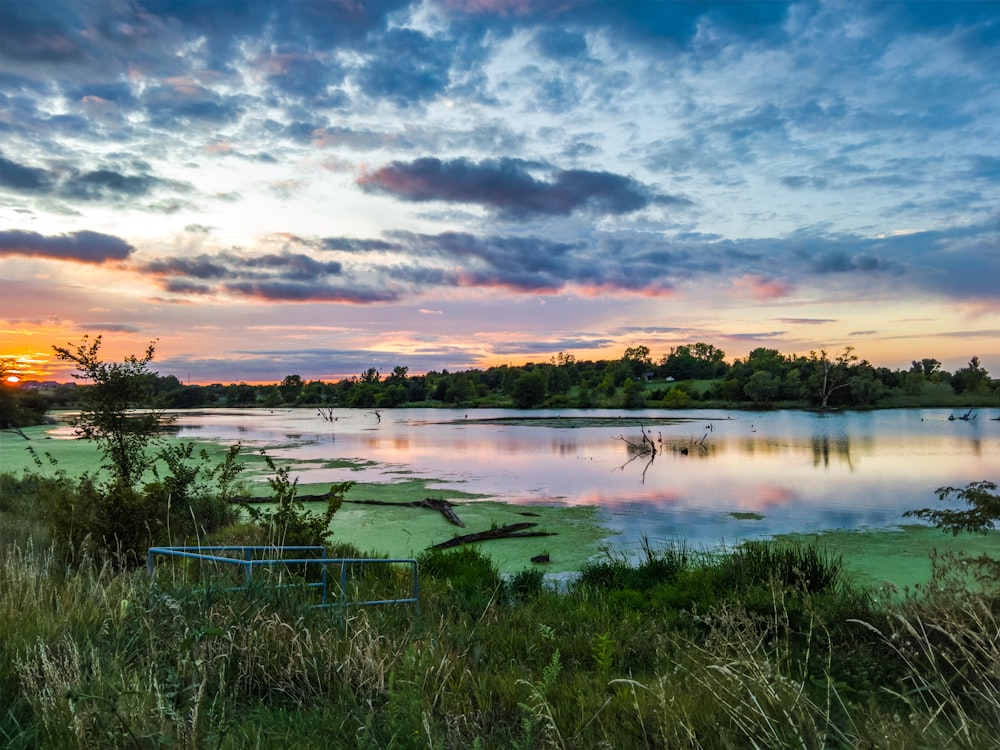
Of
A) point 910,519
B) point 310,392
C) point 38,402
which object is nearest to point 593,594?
point 910,519

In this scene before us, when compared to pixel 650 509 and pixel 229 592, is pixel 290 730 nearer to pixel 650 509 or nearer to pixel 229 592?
pixel 229 592

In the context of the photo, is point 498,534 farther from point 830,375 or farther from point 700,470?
point 830,375

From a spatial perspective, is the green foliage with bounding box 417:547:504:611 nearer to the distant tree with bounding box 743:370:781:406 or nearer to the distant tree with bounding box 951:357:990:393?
the distant tree with bounding box 743:370:781:406

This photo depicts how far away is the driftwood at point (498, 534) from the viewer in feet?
45.2

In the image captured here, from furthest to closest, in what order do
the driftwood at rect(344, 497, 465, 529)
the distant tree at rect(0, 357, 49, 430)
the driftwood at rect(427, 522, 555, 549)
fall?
the distant tree at rect(0, 357, 49, 430) < the driftwood at rect(344, 497, 465, 529) < the driftwood at rect(427, 522, 555, 549)

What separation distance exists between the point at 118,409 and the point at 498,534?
7.97 metres

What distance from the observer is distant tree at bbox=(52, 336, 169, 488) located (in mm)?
10914

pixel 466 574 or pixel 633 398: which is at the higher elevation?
pixel 633 398

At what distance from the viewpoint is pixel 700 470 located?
27.9m

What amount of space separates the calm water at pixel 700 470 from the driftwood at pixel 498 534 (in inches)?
81.7

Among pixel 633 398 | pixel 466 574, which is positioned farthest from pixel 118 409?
pixel 633 398

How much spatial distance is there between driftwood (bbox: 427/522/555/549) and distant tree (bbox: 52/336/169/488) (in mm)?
5868

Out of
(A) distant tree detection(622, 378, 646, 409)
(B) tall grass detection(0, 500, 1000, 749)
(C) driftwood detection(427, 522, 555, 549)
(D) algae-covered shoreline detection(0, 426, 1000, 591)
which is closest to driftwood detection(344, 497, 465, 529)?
(D) algae-covered shoreline detection(0, 426, 1000, 591)

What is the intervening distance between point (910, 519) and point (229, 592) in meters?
17.8
